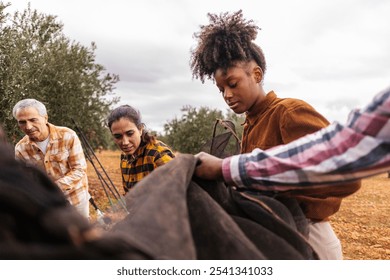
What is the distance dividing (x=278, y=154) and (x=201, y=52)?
5.37ft

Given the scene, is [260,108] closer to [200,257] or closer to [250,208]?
[250,208]

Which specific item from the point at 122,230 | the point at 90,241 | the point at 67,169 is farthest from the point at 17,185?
the point at 67,169

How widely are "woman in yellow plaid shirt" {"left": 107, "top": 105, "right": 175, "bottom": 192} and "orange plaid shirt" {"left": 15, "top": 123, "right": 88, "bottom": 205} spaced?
1065 millimetres

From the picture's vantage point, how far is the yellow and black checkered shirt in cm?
484

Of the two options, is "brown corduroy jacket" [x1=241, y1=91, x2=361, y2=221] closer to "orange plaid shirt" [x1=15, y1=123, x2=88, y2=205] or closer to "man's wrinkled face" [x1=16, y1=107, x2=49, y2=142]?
"orange plaid shirt" [x1=15, y1=123, x2=88, y2=205]

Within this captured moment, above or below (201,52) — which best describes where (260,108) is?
below

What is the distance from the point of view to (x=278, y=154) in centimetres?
137

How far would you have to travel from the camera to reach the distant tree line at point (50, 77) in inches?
509

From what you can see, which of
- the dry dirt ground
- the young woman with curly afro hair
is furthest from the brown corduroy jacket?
the dry dirt ground

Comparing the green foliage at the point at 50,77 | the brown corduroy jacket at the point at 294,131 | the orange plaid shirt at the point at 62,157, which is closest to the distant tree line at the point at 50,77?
the green foliage at the point at 50,77

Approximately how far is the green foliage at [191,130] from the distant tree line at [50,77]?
52.6 ft

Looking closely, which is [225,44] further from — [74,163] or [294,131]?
[74,163]

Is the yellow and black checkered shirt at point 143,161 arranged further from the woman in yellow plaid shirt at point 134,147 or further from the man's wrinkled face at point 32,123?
the man's wrinkled face at point 32,123

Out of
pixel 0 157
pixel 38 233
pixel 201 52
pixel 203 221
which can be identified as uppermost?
pixel 201 52
